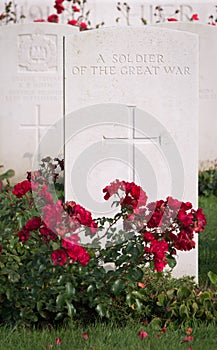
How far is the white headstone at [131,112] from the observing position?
4410 millimetres

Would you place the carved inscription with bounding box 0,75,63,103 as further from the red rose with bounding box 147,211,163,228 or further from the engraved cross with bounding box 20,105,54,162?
the red rose with bounding box 147,211,163,228

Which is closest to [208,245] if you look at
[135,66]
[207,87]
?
[135,66]

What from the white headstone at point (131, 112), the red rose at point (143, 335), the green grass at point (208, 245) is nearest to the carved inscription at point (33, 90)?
the green grass at point (208, 245)

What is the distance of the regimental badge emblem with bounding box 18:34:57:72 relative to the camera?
297 inches

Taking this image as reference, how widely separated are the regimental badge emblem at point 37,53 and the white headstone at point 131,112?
3210 millimetres

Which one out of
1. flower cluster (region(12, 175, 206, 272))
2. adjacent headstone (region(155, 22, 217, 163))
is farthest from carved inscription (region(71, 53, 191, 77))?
adjacent headstone (region(155, 22, 217, 163))

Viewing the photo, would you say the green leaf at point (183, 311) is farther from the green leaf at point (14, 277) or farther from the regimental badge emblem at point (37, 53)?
the regimental badge emblem at point (37, 53)

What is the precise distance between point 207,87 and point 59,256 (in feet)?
15.2

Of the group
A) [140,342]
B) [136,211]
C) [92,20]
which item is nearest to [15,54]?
[92,20]

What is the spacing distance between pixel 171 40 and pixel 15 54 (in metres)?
3.33

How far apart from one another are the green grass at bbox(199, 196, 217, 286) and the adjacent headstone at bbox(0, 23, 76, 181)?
161 centimetres

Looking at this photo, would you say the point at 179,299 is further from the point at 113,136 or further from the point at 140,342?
the point at 113,136

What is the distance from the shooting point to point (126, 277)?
3.64m

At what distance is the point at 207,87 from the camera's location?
7.78 metres
